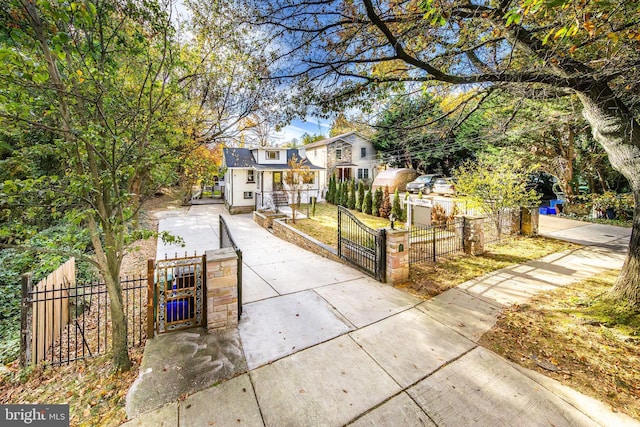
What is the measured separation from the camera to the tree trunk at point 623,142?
13.9 feet

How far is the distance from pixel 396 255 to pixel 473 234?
3586 mm

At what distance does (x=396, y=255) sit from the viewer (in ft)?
19.1

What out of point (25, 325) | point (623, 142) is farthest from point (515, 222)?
point (25, 325)

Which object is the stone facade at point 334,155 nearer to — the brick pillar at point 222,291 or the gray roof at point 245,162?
the gray roof at point 245,162

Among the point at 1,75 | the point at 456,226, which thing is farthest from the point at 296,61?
the point at 456,226

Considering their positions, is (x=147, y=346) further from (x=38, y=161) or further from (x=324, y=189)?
(x=324, y=189)

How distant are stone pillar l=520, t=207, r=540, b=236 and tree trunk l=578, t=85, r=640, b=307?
230 inches

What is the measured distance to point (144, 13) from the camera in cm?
361

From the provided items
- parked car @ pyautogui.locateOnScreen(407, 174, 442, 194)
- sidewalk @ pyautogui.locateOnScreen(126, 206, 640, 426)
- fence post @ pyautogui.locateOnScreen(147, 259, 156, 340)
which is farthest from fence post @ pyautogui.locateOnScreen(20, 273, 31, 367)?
parked car @ pyautogui.locateOnScreen(407, 174, 442, 194)

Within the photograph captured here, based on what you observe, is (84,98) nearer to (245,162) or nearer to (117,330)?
(117,330)

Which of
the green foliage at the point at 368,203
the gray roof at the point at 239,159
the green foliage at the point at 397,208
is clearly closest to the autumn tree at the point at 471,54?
the green foliage at the point at 397,208

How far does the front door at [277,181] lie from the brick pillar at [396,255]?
15.6 m

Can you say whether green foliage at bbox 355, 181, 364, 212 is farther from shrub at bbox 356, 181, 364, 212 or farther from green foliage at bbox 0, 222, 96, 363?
green foliage at bbox 0, 222, 96, 363

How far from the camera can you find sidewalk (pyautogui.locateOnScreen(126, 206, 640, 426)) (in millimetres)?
2596
